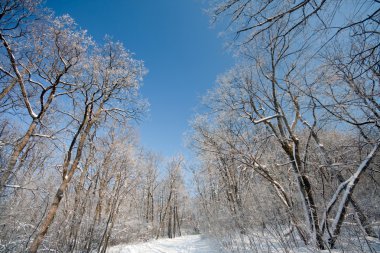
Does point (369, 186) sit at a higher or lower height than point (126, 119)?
lower

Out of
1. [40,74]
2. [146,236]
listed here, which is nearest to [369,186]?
[40,74]

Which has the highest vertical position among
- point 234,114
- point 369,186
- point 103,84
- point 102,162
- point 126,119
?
point 103,84

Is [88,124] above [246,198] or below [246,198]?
above

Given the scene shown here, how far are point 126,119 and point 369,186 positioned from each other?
10993 millimetres

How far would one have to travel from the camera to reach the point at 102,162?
6.96 metres

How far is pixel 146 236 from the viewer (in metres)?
18.4

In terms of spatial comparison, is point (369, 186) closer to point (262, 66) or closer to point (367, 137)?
point (367, 137)

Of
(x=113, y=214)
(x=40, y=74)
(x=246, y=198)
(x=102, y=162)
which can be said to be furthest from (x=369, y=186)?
(x=40, y=74)

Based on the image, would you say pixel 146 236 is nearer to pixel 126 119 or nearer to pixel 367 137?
pixel 126 119

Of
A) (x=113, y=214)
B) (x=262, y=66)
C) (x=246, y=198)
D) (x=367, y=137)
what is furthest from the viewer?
(x=246, y=198)

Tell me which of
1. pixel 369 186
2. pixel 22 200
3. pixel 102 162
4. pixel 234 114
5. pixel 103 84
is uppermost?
pixel 103 84

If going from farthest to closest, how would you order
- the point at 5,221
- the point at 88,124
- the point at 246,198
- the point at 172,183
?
the point at 172,183 < the point at 246,198 < the point at 88,124 < the point at 5,221

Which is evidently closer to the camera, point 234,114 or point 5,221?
point 5,221

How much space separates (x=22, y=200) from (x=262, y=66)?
11.1 m
